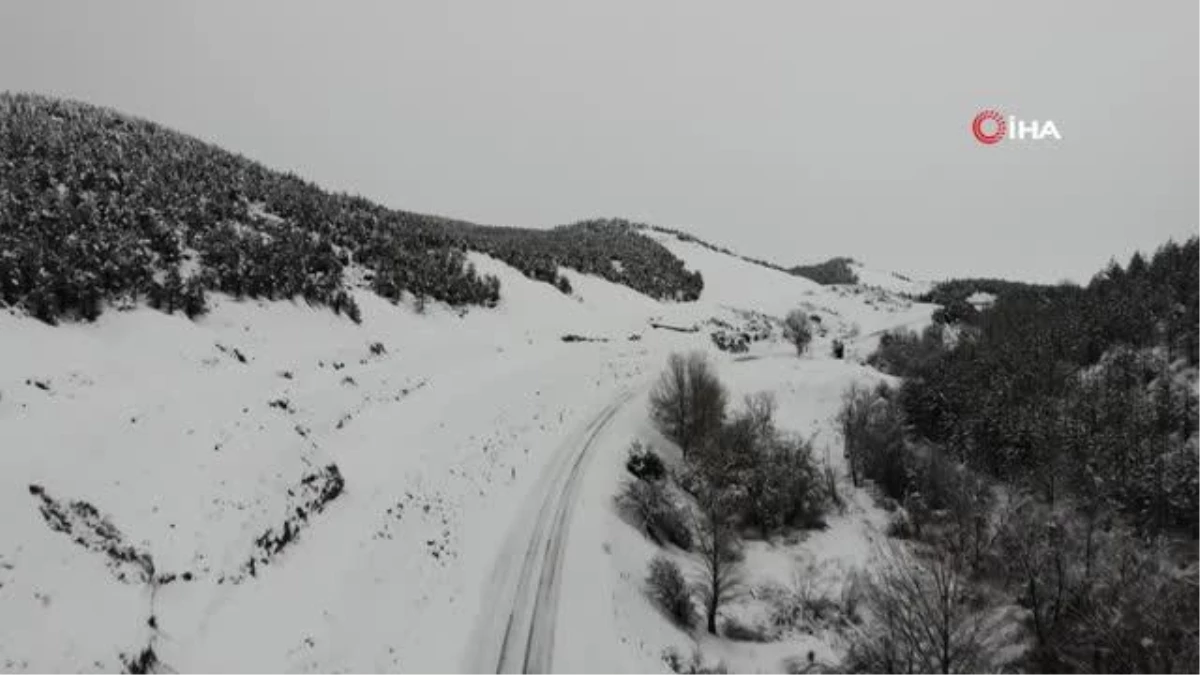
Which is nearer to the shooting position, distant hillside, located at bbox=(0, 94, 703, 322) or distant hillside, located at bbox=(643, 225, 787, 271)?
distant hillside, located at bbox=(0, 94, 703, 322)

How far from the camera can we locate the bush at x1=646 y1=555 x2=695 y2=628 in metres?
27.3

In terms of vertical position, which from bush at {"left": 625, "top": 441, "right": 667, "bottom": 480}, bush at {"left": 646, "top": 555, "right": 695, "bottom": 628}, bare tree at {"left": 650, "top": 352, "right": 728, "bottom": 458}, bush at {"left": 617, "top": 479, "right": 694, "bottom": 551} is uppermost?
bare tree at {"left": 650, "top": 352, "right": 728, "bottom": 458}

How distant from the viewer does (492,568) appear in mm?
25641

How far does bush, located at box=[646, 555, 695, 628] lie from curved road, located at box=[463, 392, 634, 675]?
179 inches

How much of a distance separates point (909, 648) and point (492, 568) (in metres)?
16.2

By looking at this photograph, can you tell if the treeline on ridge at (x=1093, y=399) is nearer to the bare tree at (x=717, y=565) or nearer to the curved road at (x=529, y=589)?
the bare tree at (x=717, y=565)

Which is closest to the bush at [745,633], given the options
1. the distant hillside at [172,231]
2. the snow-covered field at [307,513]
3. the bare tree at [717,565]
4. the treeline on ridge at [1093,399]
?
the bare tree at [717,565]

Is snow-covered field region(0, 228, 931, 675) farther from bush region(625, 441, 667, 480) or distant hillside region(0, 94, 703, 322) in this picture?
distant hillside region(0, 94, 703, 322)

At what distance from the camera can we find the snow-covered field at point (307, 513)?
15953 millimetres

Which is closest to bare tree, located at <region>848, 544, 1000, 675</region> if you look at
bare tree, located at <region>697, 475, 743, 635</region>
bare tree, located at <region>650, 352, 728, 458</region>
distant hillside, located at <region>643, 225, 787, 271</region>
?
bare tree, located at <region>697, 475, 743, 635</region>

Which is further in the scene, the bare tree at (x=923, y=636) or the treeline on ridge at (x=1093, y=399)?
the treeline on ridge at (x=1093, y=399)

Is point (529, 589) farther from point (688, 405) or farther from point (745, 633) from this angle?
point (688, 405)

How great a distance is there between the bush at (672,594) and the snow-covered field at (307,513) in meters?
0.93

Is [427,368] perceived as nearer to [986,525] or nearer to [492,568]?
[492,568]
